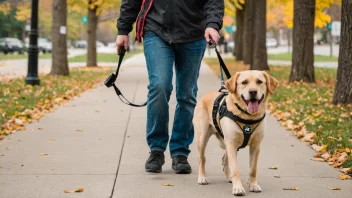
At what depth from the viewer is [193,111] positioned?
5.78 meters

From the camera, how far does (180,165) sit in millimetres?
5625

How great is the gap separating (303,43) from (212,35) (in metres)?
12.0

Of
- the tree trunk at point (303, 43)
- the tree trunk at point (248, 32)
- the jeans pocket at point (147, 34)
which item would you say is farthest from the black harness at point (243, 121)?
the tree trunk at point (248, 32)

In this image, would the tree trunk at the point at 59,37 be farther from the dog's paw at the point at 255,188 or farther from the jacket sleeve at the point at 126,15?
the dog's paw at the point at 255,188

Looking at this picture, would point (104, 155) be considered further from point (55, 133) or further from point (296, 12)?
point (296, 12)

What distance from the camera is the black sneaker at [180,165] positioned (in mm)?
5621

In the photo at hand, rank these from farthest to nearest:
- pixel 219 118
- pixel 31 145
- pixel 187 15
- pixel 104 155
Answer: pixel 31 145
pixel 104 155
pixel 187 15
pixel 219 118

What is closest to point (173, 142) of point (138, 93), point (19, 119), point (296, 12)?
point (19, 119)

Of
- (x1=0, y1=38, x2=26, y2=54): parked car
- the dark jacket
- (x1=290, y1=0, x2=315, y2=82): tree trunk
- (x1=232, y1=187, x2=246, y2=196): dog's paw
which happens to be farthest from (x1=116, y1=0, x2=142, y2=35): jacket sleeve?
(x1=0, y1=38, x2=26, y2=54): parked car

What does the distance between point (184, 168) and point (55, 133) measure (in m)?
3.09

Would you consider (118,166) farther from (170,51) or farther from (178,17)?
(178,17)

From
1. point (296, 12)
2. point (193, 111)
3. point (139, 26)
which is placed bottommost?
point (193, 111)

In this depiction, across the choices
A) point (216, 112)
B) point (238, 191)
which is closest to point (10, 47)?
A: point (216, 112)

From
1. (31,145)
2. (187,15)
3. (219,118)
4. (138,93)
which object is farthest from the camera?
(138,93)
